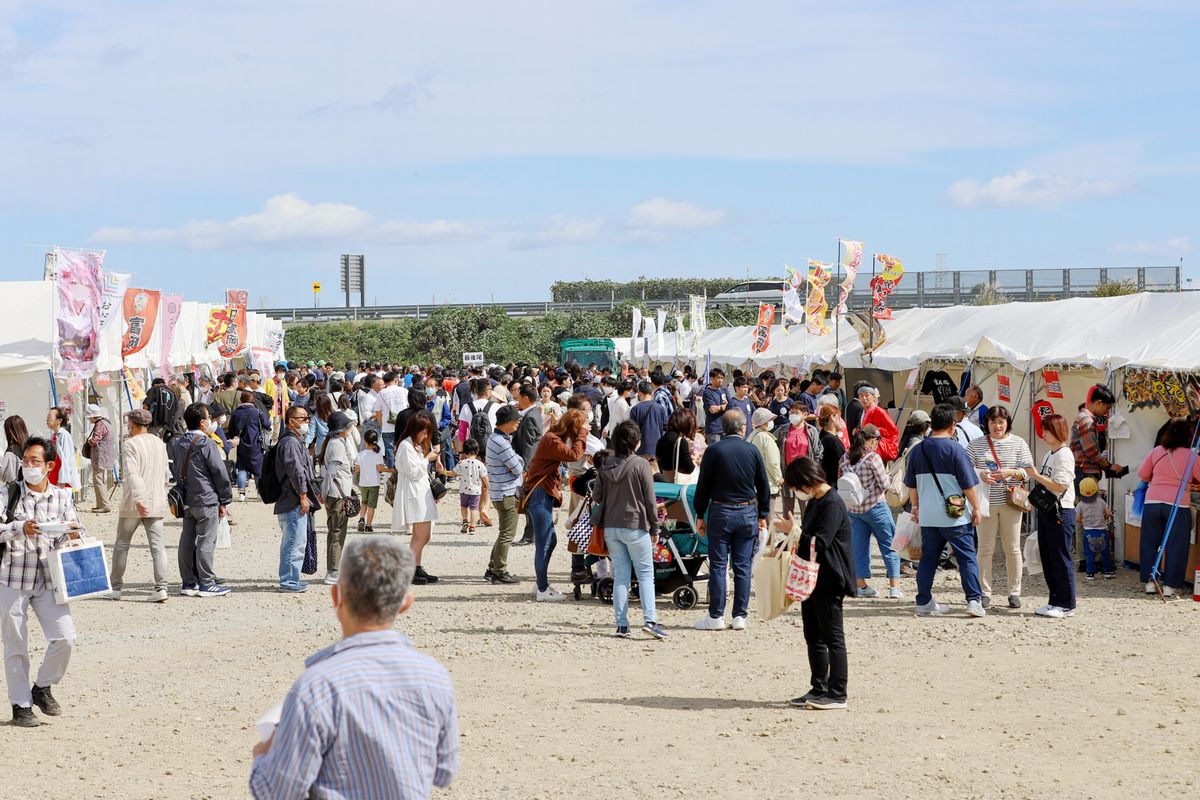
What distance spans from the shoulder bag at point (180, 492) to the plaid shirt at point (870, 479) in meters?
5.85

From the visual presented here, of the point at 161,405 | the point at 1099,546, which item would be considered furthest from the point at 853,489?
the point at 161,405

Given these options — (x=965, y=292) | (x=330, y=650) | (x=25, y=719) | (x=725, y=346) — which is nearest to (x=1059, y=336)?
(x=25, y=719)

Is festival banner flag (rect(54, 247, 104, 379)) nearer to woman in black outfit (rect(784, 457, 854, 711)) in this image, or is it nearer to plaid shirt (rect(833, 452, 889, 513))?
plaid shirt (rect(833, 452, 889, 513))

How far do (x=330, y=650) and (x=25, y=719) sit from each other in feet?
16.4

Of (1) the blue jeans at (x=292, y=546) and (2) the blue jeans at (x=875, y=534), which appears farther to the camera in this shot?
(1) the blue jeans at (x=292, y=546)

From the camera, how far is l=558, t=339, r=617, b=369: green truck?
148 ft

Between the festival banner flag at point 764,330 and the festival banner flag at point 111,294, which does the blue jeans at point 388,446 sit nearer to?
the festival banner flag at point 111,294

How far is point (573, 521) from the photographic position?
35.1 ft

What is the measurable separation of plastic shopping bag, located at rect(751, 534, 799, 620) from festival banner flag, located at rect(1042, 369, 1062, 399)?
804cm

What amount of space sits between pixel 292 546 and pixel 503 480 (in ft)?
6.78

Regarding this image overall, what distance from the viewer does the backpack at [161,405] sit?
19.3 metres

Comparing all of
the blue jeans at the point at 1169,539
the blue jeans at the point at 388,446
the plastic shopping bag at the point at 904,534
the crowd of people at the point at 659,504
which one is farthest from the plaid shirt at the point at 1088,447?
the blue jeans at the point at 388,446

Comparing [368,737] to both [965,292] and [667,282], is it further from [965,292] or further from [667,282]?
[667,282]

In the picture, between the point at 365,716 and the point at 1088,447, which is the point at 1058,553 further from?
the point at 365,716
